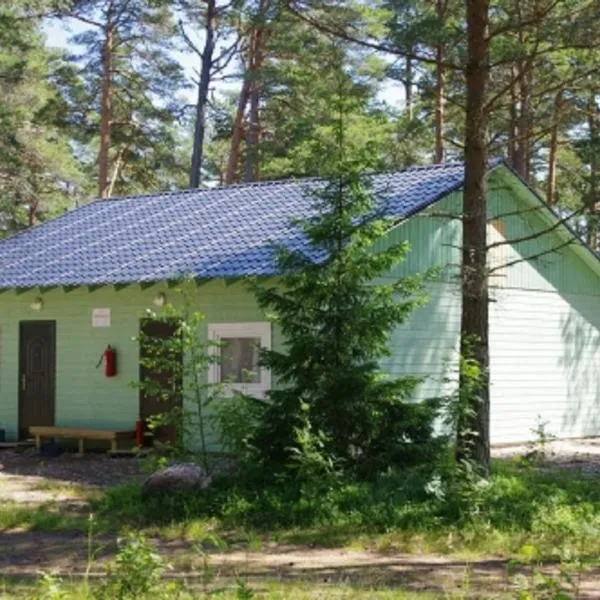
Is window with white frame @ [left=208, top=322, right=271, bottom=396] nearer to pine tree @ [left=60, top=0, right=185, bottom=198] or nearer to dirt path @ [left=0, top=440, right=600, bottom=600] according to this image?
dirt path @ [left=0, top=440, right=600, bottom=600]

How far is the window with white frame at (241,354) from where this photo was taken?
1658cm


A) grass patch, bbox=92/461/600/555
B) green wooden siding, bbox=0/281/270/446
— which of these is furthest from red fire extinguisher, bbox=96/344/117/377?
grass patch, bbox=92/461/600/555

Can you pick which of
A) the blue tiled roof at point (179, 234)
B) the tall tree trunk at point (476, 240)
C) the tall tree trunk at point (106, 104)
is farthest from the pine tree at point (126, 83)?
the tall tree trunk at point (476, 240)

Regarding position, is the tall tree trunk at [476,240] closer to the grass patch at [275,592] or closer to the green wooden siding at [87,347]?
the grass patch at [275,592]

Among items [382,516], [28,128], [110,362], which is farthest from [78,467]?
[28,128]

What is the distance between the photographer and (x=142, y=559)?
19.0 feet

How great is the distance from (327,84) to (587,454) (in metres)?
15.9

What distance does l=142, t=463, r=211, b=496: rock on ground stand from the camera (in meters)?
11.1

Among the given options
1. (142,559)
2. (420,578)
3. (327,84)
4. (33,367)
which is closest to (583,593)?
(420,578)

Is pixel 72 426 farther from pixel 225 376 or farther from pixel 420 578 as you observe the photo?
pixel 420 578

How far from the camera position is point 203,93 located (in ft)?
112

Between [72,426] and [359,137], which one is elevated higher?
[359,137]

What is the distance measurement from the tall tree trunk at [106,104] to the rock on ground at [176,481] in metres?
22.9

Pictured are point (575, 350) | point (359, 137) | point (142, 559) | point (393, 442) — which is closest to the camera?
point (142, 559)
